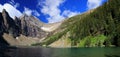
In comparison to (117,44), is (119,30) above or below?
above

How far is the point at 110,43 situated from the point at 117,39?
1063 cm

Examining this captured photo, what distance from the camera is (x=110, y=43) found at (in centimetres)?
19800

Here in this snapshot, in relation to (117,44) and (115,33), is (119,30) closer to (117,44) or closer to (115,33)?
(115,33)

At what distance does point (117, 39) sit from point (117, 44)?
4.54 meters

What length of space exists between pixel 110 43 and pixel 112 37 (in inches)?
224

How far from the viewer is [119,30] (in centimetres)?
19838

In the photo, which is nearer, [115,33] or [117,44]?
[117,44]

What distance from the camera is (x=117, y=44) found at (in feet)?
614

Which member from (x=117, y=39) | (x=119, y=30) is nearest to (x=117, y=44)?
(x=117, y=39)

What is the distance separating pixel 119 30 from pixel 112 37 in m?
9.06

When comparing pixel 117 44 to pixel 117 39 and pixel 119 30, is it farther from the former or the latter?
pixel 119 30

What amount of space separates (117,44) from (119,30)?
16.9 metres

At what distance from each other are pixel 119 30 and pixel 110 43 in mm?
14286

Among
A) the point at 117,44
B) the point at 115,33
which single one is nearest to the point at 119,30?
the point at 115,33
